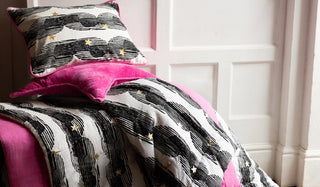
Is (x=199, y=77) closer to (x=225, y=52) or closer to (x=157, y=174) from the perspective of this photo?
(x=225, y=52)

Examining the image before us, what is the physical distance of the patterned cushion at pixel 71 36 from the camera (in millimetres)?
2055

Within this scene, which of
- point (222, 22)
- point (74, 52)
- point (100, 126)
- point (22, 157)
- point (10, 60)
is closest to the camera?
point (22, 157)

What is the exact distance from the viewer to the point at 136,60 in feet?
7.38

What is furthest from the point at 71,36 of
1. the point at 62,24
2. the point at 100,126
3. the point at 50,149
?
the point at 50,149

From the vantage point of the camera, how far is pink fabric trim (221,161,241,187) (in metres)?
1.82

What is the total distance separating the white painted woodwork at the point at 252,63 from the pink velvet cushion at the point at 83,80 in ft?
1.81

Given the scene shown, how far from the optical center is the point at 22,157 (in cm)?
156

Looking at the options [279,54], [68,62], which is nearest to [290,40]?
[279,54]

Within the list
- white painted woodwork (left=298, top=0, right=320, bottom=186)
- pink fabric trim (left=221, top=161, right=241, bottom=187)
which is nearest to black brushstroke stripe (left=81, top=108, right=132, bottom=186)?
pink fabric trim (left=221, top=161, right=241, bottom=187)

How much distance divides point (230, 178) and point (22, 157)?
2.52ft

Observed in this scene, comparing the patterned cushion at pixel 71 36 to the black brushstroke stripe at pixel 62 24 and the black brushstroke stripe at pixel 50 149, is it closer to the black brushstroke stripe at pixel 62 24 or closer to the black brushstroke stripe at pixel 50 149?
the black brushstroke stripe at pixel 62 24

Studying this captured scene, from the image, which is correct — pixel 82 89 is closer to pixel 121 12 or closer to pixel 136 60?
pixel 136 60

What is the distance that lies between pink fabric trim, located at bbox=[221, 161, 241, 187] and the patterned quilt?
34mm

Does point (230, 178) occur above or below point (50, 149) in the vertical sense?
below
